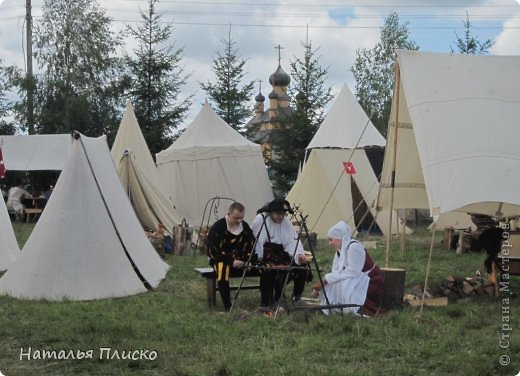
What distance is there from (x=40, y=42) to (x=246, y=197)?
11260mm

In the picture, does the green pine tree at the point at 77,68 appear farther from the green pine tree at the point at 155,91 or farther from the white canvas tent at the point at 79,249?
the white canvas tent at the point at 79,249

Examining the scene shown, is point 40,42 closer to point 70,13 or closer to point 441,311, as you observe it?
point 70,13

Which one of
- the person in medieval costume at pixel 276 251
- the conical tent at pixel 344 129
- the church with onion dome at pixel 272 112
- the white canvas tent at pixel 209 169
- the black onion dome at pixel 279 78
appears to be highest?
the black onion dome at pixel 279 78

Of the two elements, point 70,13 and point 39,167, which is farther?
point 70,13

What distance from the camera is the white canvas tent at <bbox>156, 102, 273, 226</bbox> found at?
13.7 metres

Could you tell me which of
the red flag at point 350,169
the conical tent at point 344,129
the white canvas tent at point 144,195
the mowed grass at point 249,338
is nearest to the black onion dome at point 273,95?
the conical tent at point 344,129

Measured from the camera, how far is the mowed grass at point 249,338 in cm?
395

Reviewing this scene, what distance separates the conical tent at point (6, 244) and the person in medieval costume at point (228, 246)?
3.23 meters

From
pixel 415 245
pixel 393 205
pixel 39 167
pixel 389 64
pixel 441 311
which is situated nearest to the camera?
pixel 441 311

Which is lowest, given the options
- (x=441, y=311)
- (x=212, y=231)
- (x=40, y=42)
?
(x=441, y=311)

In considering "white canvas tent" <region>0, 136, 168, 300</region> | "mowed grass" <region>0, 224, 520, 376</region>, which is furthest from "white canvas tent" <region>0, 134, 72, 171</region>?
"mowed grass" <region>0, 224, 520, 376</region>

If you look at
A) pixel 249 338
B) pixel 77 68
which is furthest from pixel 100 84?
pixel 249 338

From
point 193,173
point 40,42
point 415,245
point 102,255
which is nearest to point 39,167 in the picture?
point 193,173

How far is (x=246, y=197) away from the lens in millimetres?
14039
